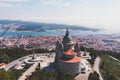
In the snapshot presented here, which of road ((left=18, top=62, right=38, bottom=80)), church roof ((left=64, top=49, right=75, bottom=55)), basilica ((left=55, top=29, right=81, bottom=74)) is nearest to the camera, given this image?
road ((left=18, top=62, right=38, bottom=80))

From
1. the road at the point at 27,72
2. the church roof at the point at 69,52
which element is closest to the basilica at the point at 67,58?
the church roof at the point at 69,52

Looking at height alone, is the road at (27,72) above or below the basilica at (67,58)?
below

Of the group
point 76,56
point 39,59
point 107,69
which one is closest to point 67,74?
point 76,56

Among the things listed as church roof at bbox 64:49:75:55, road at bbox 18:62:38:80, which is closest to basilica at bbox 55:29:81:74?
church roof at bbox 64:49:75:55

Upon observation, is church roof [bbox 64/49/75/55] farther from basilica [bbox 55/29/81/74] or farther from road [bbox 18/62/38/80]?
road [bbox 18/62/38/80]

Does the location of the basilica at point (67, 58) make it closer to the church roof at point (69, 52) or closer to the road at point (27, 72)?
the church roof at point (69, 52)

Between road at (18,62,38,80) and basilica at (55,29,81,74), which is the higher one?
basilica at (55,29,81,74)

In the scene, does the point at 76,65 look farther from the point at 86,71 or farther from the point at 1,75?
the point at 1,75

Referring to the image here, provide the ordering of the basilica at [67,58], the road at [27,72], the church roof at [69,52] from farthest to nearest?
the church roof at [69,52], the basilica at [67,58], the road at [27,72]
